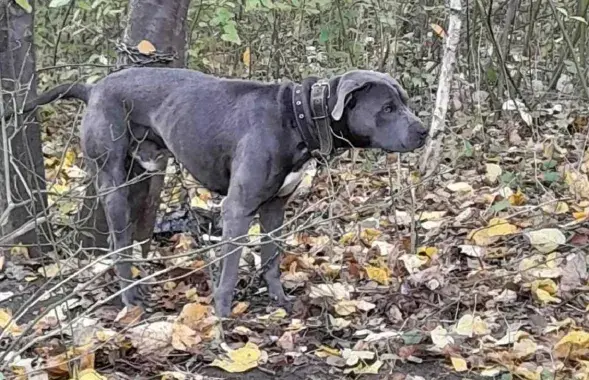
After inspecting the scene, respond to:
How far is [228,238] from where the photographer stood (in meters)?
5.07

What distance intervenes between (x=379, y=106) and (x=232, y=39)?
85.6 inches

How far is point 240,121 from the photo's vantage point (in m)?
5.18

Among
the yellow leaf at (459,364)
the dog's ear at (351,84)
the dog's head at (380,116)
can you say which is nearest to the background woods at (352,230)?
the yellow leaf at (459,364)

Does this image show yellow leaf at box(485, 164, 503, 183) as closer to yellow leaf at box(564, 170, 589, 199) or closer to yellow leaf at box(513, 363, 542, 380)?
yellow leaf at box(564, 170, 589, 199)

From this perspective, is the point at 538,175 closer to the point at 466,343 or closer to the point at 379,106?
the point at 379,106

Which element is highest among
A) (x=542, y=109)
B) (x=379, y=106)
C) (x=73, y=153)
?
(x=379, y=106)

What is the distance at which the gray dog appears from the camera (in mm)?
5055

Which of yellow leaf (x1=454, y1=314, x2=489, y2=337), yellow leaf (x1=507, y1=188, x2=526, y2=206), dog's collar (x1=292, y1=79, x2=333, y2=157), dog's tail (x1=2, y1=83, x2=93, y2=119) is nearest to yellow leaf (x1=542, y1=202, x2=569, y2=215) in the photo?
yellow leaf (x1=507, y1=188, x2=526, y2=206)

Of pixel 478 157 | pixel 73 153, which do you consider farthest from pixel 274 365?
pixel 73 153

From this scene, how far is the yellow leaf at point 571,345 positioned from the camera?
423 cm

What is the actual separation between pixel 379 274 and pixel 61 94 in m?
2.06

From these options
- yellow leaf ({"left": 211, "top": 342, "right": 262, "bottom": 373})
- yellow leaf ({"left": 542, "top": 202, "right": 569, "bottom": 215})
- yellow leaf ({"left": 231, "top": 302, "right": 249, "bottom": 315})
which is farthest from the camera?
yellow leaf ({"left": 542, "top": 202, "right": 569, "bottom": 215})

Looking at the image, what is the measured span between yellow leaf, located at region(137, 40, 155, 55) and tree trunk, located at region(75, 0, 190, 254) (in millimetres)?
88

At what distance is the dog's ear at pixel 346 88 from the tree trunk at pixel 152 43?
1256 mm
